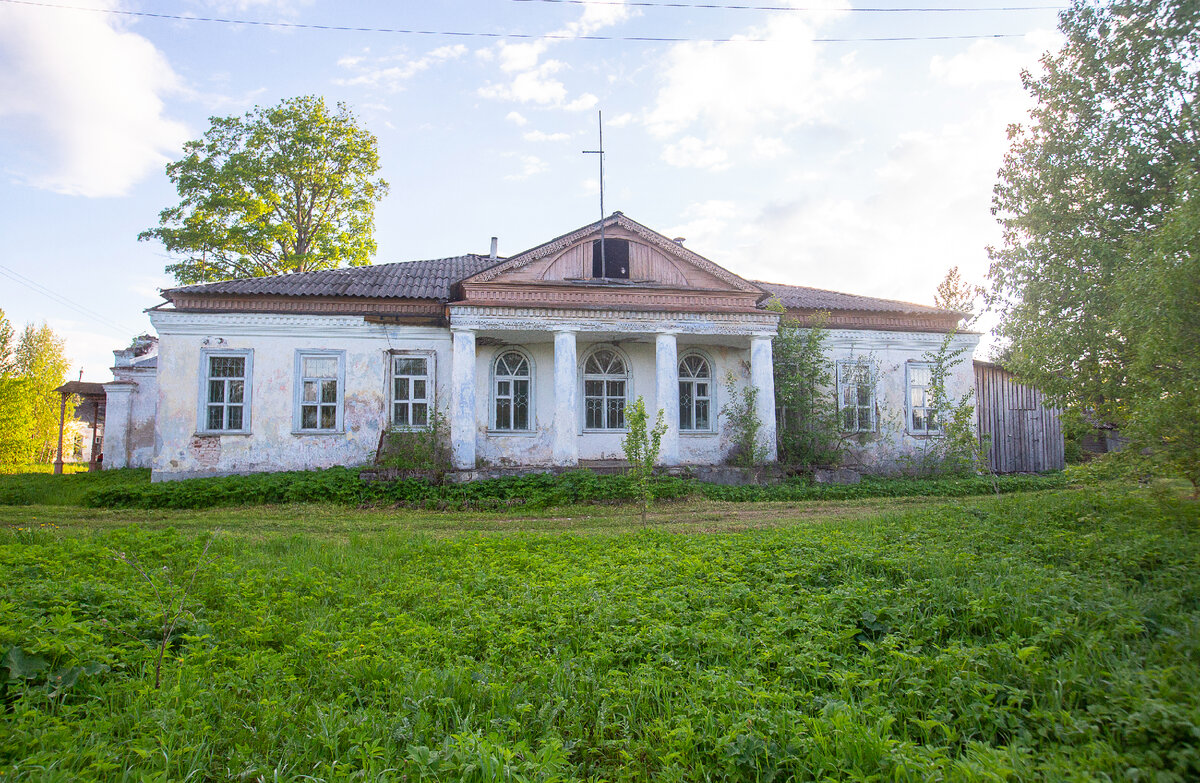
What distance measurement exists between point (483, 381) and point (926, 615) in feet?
43.6

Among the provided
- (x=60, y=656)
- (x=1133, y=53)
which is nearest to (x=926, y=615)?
(x=60, y=656)

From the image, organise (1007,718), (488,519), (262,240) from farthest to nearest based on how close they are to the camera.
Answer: (262,240) → (488,519) → (1007,718)

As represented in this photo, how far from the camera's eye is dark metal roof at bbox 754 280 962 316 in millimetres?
18344

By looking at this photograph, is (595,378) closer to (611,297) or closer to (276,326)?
(611,297)

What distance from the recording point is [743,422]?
16031 millimetres

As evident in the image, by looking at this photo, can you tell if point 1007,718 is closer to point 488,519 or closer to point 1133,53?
point 1133,53

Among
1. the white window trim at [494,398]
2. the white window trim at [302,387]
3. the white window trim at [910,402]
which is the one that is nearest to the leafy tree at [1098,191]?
the white window trim at [910,402]

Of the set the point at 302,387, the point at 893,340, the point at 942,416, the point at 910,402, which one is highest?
the point at 893,340

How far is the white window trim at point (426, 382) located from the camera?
53.5 ft

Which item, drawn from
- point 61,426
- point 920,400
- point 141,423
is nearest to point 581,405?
point 920,400

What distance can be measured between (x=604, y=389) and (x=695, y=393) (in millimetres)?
2393

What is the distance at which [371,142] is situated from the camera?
2505 centimetres

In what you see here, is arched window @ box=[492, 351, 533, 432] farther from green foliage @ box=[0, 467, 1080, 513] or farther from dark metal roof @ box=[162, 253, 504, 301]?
green foliage @ box=[0, 467, 1080, 513]

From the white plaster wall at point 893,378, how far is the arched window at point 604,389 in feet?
18.3
